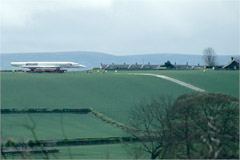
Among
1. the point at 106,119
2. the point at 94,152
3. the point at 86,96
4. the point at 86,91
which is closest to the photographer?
the point at 94,152

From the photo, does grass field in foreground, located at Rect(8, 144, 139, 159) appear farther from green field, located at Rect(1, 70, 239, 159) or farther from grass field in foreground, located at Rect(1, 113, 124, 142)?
grass field in foreground, located at Rect(1, 113, 124, 142)

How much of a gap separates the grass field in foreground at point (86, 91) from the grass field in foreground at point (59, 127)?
453 cm

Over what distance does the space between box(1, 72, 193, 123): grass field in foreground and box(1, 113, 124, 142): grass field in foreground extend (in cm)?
453

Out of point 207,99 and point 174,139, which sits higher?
point 207,99

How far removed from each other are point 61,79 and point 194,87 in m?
23.8

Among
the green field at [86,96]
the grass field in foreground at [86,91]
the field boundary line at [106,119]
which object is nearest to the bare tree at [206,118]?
the green field at [86,96]

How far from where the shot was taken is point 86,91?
86.1 meters

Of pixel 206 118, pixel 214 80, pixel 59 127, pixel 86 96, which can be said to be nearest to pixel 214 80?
pixel 214 80

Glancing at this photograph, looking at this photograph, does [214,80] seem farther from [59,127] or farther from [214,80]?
[59,127]

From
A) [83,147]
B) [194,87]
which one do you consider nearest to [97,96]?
[194,87]

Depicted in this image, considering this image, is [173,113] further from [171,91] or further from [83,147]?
[171,91]

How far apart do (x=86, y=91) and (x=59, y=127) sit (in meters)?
25.7

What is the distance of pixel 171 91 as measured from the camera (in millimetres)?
88188

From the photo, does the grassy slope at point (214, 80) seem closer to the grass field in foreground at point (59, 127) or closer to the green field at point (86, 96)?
the green field at point (86, 96)
